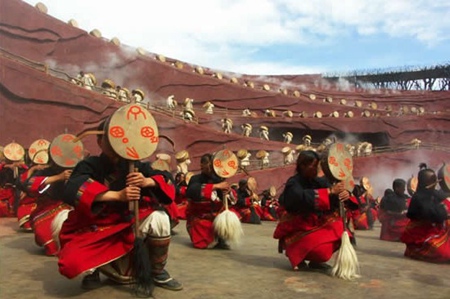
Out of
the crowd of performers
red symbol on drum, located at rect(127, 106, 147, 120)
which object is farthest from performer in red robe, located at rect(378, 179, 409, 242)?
red symbol on drum, located at rect(127, 106, 147, 120)

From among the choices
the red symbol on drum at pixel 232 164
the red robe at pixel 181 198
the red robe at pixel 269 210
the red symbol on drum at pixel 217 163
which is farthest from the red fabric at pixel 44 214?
the red robe at pixel 269 210

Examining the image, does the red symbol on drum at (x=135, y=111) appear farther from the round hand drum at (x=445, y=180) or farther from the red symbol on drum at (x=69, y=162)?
the round hand drum at (x=445, y=180)

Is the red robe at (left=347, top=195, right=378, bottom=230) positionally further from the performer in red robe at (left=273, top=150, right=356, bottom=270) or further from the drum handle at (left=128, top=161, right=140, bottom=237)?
the drum handle at (left=128, top=161, right=140, bottom=237)

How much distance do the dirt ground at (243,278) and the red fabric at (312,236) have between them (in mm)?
216

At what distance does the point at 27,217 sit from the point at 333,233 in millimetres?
5736

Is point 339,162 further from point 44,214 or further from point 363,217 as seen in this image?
point 363,217

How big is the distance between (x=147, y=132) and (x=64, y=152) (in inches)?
96.9

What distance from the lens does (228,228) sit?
7.00m

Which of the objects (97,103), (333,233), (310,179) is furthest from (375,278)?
(97,103)

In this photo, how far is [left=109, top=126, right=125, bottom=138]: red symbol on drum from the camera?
405 cm

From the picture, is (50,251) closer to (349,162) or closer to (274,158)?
(349,162)

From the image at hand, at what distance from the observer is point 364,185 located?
1359 cm

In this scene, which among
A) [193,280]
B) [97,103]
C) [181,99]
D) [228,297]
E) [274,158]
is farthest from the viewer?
[181,99]

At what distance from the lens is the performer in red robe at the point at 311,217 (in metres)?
5.05
